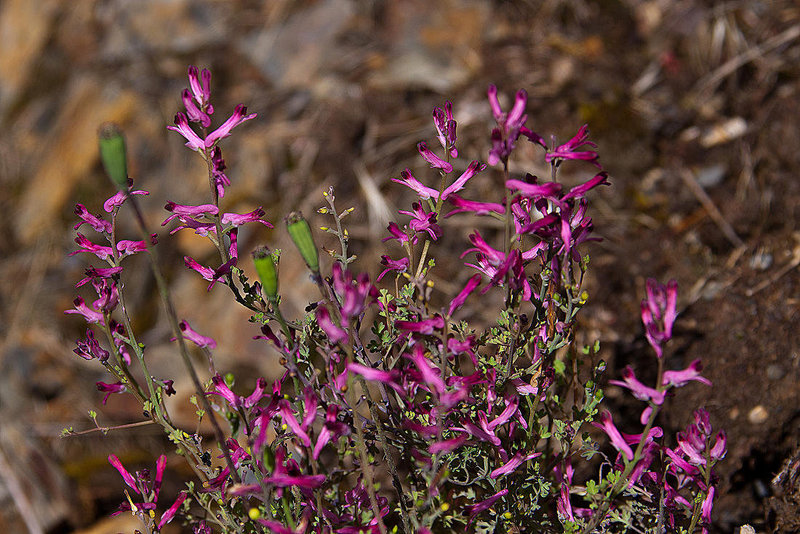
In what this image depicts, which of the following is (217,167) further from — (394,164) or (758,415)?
(394,164)

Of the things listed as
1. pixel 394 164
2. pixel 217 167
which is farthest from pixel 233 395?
pixel 394 164

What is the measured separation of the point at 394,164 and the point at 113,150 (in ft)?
9.12

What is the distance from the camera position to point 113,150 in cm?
103

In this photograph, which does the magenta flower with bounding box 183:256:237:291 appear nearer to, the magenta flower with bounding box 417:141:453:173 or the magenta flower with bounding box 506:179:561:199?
the magenta flower with bounding box 417:141:453:173

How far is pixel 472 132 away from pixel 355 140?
760mm

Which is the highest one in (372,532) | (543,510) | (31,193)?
(372,532)

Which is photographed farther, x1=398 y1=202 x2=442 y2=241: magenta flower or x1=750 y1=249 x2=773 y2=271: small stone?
x1=750 y1=249 x2=773 y2=271: small stone

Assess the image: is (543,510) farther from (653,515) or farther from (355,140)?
(355,140)

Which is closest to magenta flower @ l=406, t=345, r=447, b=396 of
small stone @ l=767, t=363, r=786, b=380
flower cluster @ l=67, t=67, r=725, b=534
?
flower cluster @ l=67, t=67, r=725, b=534

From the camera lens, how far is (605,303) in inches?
108

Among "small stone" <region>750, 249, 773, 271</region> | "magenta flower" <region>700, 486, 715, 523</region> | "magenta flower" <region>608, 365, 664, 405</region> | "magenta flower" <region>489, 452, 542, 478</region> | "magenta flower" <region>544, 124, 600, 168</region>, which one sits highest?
"magenta flower" <region>544, 124, 600, 168</region>

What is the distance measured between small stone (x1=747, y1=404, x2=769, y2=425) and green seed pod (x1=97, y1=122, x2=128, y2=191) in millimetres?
1921

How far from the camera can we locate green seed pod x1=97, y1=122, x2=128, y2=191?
1026 mm

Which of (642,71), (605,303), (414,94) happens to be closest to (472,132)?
(414,94)
